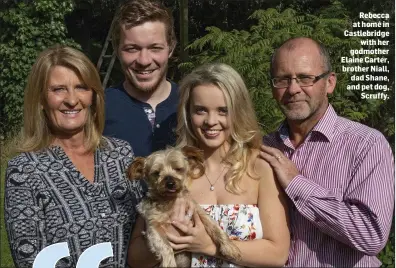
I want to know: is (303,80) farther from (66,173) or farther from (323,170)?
(66,173)

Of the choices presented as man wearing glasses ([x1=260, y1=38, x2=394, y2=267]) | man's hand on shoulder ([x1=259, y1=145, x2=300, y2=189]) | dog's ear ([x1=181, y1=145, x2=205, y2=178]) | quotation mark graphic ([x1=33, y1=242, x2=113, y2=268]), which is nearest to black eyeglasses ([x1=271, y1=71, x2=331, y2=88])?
man wearing glasses ([x1=260, y1=38, x2=394, y2=267])

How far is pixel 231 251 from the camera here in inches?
125

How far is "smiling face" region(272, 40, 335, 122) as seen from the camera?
3.45 m

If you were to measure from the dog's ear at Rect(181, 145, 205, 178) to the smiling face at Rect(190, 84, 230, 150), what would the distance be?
0.08 metres

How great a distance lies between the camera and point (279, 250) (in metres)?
3.24

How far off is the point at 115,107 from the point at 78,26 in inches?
242

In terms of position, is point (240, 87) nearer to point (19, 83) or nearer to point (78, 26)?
point (78, 26)

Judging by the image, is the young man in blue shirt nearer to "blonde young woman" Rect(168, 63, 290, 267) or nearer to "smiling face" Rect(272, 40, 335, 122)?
"blonde young woman" Rect(168, 63, 290, 267)

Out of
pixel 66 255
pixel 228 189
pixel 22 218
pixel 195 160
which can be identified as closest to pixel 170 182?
pixel 195 160

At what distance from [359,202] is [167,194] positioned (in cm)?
110

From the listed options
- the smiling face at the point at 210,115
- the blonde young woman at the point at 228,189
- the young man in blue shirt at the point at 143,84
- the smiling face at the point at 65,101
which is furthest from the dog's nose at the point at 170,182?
the smiling face at the point at 65,101

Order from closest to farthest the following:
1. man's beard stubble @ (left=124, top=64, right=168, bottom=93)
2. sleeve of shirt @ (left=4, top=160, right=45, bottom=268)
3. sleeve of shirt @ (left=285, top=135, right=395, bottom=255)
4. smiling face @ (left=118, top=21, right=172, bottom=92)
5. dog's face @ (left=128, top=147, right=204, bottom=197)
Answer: sleeve of shirt @ (left=4, top=160, right=45, bottom=268)
sleeve of shirt @ (left=285, top=135, right=395, bottom=255)
dog's face @ (left=128, top=147, right=204, bottom=197)
smiling face @ (left=118, top=21, right=172, bottom=92)
man's beard stubble @ (left=124, top=64, right=168, bottom=93)

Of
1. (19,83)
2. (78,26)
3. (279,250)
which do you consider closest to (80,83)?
(279,250)

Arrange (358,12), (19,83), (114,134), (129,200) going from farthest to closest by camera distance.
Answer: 1. (19,83)
2. (358,12)
3. (114,134)
4. (129,200)
